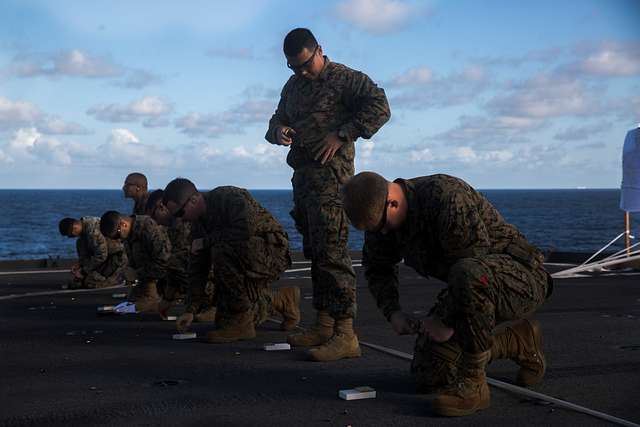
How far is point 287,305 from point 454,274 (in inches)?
103

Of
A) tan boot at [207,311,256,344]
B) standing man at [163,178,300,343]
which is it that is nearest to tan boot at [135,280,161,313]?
standing man at [163,178,300,343]

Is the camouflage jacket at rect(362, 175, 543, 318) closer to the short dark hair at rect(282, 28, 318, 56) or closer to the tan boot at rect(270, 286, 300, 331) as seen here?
the short dark hair at rect(282, 28, 318, 56)

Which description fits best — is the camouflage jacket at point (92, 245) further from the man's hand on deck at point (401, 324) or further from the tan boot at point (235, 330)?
the man's hand on deck at point (401, 324)

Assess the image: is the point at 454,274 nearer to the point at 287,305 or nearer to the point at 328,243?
the point at 328,243

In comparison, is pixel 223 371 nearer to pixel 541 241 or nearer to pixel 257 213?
pixel 257 213

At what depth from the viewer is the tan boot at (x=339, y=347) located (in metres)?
4.53

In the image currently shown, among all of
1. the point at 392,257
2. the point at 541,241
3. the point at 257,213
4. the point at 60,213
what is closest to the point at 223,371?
the point at 392,257

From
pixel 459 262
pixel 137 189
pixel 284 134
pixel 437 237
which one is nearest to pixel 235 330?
pixel 284 134

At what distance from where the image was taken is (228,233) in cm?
549

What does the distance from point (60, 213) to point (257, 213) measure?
309 ft

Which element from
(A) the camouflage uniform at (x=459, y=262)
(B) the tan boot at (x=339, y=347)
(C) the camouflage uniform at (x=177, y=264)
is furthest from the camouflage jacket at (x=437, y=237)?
(C) the camouflage uniform at (x=177, y=264)

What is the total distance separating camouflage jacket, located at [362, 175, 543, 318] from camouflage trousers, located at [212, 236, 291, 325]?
168cm

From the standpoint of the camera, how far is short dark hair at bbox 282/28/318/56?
496 cm

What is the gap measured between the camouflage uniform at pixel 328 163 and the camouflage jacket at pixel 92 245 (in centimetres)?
494
